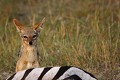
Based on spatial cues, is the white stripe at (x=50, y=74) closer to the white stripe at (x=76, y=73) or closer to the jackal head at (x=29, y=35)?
the white stripe at (x=76, y=73)

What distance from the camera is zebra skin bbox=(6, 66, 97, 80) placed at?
185 inches

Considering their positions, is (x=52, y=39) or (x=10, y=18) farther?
(x=10, y=18)

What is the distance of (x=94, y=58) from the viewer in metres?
6.64

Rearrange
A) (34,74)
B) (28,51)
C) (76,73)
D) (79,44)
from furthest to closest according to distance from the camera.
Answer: (79,44), (28,51), (34,74), (76,73)

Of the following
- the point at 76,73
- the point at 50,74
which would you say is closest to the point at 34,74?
the point at 50,74

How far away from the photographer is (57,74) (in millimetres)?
4758

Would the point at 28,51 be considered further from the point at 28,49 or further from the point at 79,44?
the point at 79,44

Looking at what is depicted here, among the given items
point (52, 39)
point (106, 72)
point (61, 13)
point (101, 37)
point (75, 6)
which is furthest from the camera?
point (75, 6)

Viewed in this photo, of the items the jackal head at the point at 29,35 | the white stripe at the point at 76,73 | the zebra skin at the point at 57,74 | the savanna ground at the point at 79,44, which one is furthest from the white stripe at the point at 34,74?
the savanna ground at the point at 79,44

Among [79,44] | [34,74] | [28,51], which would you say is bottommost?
[79,44]

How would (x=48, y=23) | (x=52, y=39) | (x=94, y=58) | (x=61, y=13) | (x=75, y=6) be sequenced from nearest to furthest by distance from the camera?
1. (x=94, y=58)
2. (x=52, y=39)
3. (x=48, y=23)
4. (x=61, y=13)
5. (x=75, y=6)

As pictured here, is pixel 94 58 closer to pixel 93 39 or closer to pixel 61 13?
pixel 93 39

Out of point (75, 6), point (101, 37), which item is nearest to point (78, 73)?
point (101, 37)

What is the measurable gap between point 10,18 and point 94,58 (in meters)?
3.83
